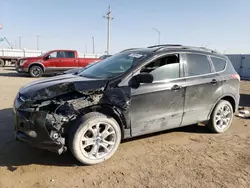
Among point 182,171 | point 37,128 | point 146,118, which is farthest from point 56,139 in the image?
point 182,171

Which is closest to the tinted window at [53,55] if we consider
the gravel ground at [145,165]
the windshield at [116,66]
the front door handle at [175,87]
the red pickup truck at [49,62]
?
the red pickup truck at [49,62]

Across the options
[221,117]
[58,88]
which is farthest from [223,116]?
[58,88]

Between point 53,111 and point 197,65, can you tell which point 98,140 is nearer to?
point 53,111

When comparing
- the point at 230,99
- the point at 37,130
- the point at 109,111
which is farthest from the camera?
the point at 230,99

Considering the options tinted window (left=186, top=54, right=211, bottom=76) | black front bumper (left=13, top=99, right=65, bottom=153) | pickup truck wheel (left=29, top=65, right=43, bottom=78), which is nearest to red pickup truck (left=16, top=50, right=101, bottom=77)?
pickup truck wheel (left=29, top=65, right=43, bottom=78)

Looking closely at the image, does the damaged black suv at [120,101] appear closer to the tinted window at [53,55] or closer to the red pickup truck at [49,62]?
the red pickup truck at [49,62]

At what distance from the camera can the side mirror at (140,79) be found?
11.9 feet

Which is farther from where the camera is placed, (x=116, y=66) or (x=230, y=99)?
(x=230, y=99)

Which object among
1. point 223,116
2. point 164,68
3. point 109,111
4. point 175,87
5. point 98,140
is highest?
point 164,68

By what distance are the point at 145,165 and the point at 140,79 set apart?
1301 mm

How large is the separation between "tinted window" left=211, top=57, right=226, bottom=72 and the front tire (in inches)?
27.0

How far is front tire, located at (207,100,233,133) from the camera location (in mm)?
4844

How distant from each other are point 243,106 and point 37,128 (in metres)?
6.64

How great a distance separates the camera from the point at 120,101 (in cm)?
363
